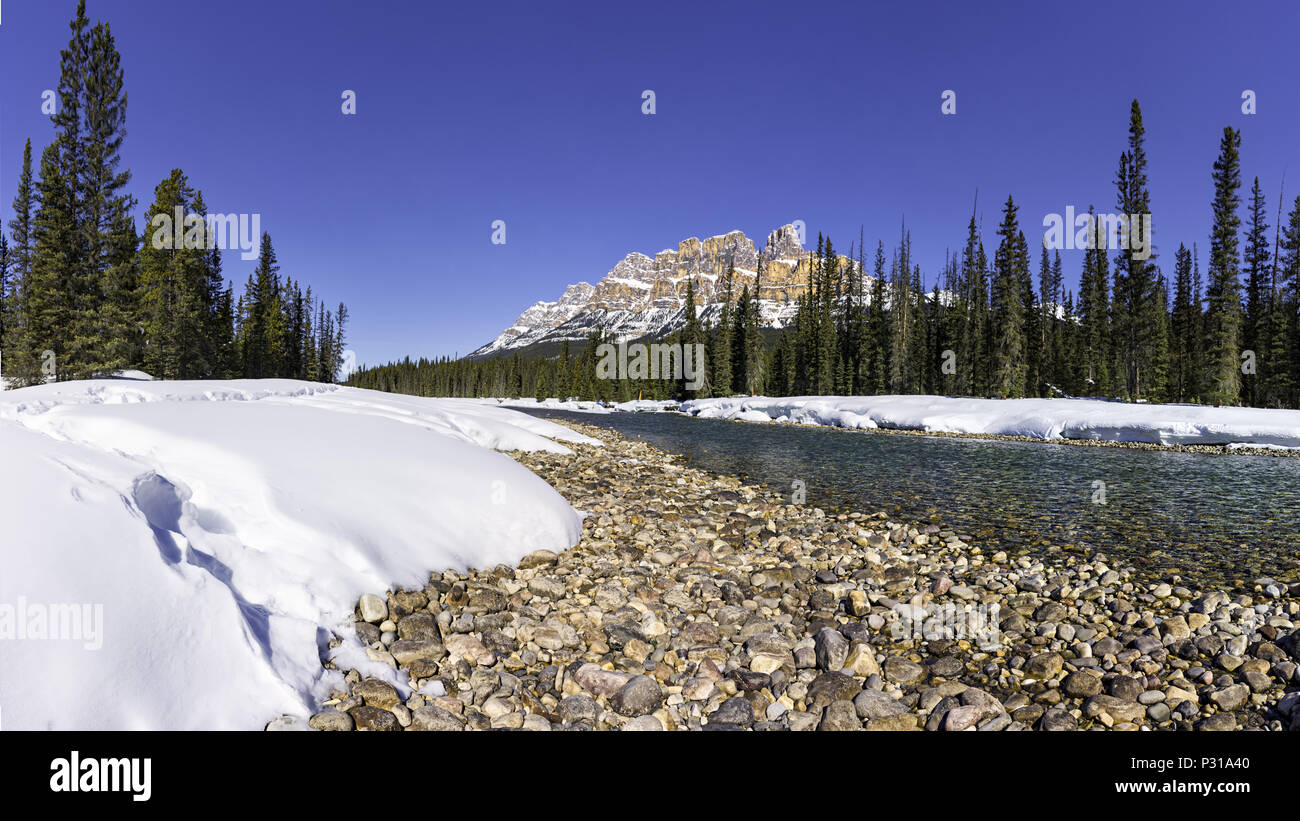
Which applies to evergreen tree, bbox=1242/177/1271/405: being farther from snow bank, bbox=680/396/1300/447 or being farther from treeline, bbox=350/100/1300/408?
snow bank, bbox=680/396/1300/447

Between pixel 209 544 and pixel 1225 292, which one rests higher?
pixel 1225 292

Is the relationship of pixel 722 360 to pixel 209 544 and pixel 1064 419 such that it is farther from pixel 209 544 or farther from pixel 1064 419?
pixel 209 544

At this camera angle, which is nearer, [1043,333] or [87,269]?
[87,269]

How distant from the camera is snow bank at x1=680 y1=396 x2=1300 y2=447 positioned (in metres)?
23.5

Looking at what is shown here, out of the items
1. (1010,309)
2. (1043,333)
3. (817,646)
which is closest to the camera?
(817,646)

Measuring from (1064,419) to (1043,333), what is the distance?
3874 cm

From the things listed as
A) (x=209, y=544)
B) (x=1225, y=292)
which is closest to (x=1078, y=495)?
(x=209, y=544)

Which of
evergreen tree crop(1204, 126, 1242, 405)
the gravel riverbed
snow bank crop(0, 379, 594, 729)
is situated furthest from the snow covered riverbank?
snow bank crop(0, 379, 594, 729)

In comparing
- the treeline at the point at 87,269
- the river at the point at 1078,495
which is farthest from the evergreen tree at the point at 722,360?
the treeline at the point at 87,269

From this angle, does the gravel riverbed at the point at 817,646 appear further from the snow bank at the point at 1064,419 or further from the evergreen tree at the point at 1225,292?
the evergreen tree at the point at 1225,292

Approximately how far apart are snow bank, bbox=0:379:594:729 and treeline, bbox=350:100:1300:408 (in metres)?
48.9

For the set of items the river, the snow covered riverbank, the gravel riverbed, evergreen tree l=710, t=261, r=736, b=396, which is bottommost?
the river

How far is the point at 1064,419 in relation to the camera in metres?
28.6
